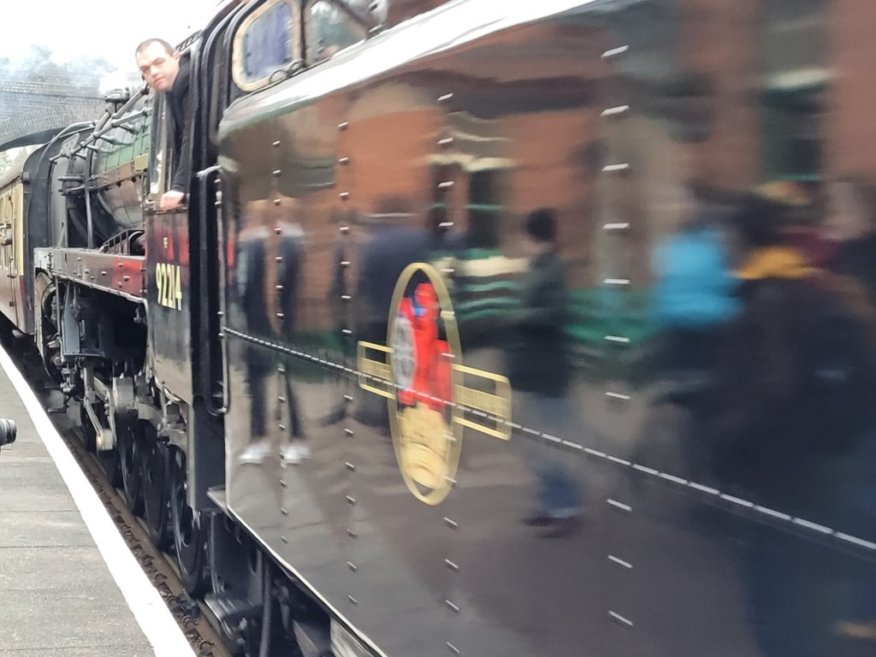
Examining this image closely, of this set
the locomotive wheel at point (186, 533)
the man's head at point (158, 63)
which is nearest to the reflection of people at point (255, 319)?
the man's head at point (158, 63)

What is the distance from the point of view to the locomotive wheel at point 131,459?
7.27 meters

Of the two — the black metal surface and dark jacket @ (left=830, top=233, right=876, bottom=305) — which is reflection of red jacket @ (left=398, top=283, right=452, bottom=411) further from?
dark jacket @ (left=830, top=233, right=876, bottom=305)

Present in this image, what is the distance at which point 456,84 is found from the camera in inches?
83.8

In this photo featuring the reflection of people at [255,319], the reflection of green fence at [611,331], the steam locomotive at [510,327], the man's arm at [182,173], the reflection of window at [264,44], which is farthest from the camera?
the man's arm at [182,173]

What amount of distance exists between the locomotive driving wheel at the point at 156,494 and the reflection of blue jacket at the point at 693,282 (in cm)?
521

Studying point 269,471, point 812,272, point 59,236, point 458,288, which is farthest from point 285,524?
point 59,236

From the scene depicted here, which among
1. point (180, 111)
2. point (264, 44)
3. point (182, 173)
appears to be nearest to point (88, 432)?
point (180, 111)

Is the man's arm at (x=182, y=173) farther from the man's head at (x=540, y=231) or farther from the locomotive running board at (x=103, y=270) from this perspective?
the man's head at (x=540, y=231)

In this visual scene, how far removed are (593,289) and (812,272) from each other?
0.47 metres

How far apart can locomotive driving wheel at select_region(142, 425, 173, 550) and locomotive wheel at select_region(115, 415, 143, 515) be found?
16cm

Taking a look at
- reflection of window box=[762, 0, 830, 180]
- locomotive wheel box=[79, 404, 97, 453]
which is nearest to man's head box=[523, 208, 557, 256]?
reflection of window box=[762, 0, 830, 180]

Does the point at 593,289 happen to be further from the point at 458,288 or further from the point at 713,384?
the point at 458,288

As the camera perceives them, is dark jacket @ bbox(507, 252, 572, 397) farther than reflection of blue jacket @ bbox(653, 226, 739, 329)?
Yes

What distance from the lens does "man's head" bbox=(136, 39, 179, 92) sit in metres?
4.57
